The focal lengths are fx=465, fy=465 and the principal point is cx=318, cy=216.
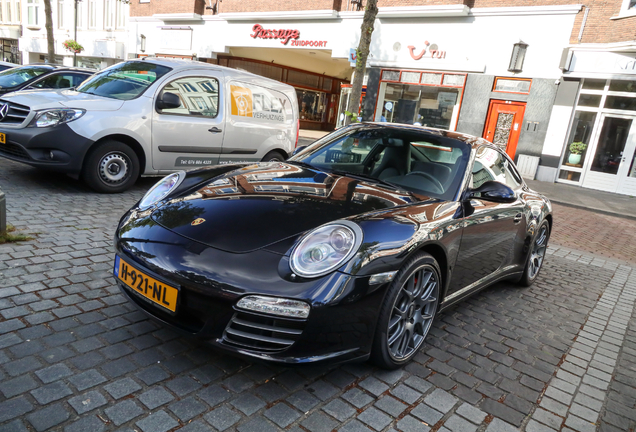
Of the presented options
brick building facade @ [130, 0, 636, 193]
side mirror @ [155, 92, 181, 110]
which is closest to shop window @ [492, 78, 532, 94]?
brick building facade @ [130, 0, 636, 193]

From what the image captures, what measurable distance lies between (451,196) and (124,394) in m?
2.34

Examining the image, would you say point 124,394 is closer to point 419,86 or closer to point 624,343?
point 624,343

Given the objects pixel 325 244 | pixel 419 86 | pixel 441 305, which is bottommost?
pixel 441 305

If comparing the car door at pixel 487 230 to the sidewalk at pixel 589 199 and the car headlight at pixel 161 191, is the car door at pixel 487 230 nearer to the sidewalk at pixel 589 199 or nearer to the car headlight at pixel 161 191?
the car headlight at pixel 161 191

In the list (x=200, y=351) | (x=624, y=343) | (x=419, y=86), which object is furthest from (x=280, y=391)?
(x=419, y=86)

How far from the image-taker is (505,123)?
16125 millimetres

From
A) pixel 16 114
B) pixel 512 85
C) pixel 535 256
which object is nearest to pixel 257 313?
pixel 535 256

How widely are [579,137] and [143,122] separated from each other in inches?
550

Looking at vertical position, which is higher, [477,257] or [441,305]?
[477,257]

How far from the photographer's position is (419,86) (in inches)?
709

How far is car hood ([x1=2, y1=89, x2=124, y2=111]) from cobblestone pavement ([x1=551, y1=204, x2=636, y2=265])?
6847 mm

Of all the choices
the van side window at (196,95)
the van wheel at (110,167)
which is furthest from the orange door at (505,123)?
the van wheel at (110,167)

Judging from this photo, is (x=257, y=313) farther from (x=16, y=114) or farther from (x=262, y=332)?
(x=16, y=114)

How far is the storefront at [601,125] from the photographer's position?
1396 centimetres
